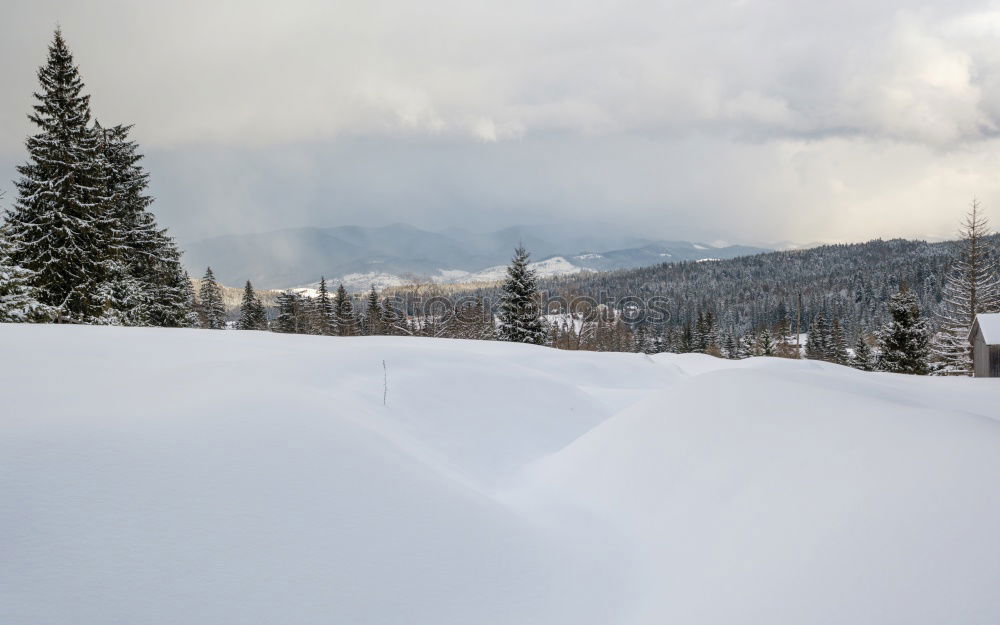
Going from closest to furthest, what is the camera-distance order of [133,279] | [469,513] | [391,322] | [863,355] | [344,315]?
[469,513]
[133,279]
[863,355]
[391,322]
[344,315]

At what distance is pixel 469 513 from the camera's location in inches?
148

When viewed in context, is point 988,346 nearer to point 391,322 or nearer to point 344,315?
point 391,322

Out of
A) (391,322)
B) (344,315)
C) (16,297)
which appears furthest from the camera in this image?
(344,315)

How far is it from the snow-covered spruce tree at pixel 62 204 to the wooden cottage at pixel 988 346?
128 feet

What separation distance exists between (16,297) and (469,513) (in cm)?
1995

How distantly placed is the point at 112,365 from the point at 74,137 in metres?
19.7

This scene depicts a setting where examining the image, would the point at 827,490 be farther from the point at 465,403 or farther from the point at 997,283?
the point at 997,283

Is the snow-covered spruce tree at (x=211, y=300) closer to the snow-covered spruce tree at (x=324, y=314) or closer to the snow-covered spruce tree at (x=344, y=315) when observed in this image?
the snow-covered spruce tree at (x=324, y=314)

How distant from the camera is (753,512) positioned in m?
3.36

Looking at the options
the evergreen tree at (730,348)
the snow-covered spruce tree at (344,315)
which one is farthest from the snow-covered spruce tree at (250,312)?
the evergreen tree at (730,348)

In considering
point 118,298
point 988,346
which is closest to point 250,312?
point 118,298

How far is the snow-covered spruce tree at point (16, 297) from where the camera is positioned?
15.5 m

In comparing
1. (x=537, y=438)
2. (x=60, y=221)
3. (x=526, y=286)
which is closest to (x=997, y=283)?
(x=526, y=286)

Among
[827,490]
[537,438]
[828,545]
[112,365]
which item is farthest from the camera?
[537,438]
